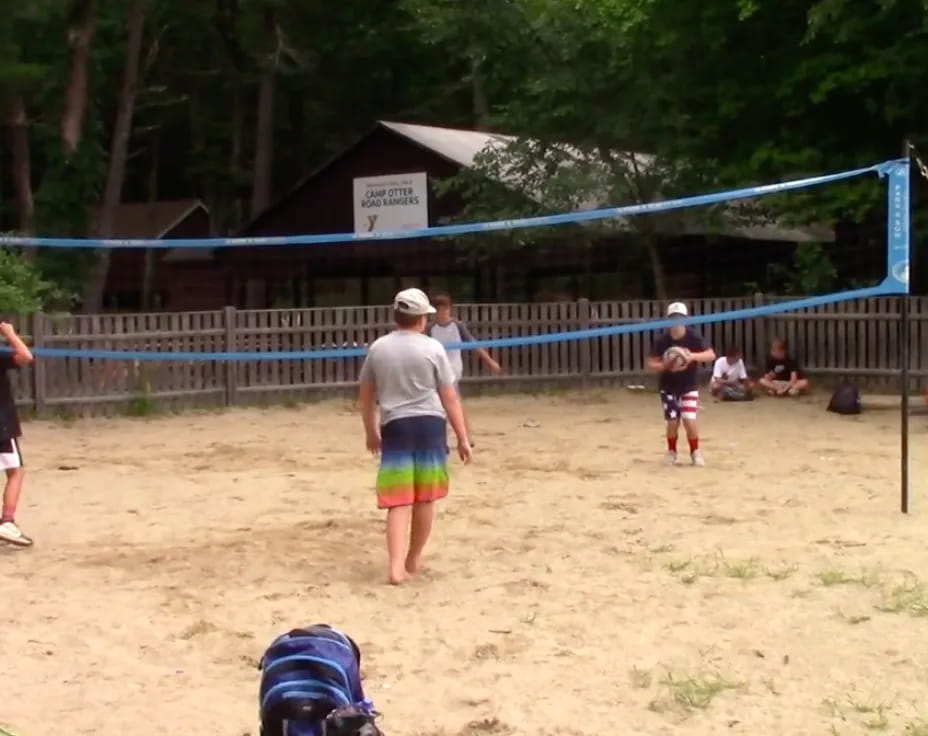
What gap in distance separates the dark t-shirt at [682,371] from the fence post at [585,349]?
8.10 meters

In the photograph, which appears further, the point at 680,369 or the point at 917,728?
the point at 680,369

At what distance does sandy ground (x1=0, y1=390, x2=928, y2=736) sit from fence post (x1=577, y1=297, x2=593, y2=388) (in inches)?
275

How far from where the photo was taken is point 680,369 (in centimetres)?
1123

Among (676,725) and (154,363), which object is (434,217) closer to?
(154,363)

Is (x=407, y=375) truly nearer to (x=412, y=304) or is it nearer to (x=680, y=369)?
(x=412, y=304)

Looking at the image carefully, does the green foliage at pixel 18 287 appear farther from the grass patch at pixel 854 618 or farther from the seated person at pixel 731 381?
the grass patch at pixel 854 618

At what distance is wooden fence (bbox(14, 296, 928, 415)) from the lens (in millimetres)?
16797

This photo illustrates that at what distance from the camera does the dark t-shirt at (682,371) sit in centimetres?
1126

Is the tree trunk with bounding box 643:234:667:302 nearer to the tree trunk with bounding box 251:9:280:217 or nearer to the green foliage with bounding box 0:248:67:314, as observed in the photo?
the green foliage with bounding box 0:248:67:314

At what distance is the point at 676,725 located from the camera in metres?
5.15

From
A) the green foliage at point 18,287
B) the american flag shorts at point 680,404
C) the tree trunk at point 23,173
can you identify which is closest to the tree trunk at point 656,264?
the green foliage at point 18,287

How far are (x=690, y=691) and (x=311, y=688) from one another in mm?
2572

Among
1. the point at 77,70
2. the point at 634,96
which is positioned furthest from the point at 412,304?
the point at 77,70

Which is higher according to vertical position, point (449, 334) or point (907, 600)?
point (449, 334)
